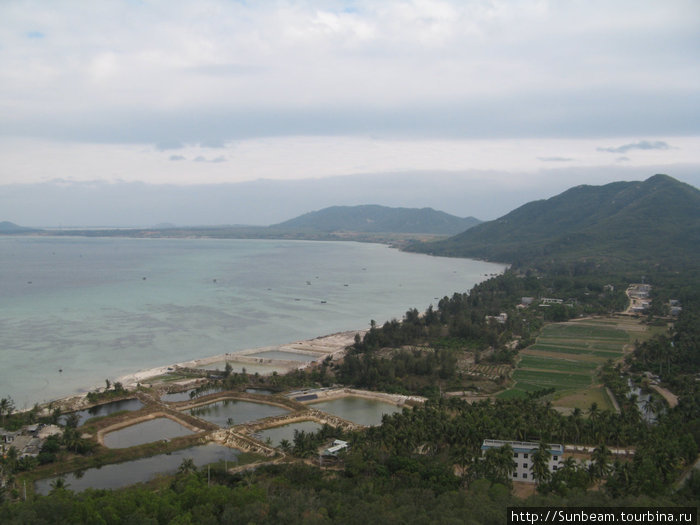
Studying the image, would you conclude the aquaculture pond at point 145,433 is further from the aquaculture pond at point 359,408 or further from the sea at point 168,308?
the sea at point 168,308

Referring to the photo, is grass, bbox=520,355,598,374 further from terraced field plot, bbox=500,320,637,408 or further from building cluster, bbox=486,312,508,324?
building cluster, bbox=486,312,508,324

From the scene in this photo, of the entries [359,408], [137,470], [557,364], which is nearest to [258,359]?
[359,408]

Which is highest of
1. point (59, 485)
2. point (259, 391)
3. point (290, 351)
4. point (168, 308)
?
point (168, 308)

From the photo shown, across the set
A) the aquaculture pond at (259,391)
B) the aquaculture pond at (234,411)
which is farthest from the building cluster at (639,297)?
the aquaculture pond at (234,411)

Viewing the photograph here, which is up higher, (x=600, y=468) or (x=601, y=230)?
(x=601, y=230)

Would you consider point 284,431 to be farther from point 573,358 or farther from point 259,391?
point 573,358

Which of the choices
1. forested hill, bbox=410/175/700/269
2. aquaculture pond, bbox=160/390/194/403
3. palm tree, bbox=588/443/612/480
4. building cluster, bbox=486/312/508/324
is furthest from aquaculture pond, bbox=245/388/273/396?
forested hill, bbox=410/175/700/269
